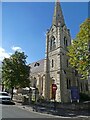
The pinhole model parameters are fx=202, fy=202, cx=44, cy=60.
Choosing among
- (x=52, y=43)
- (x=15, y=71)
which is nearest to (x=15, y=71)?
(x=15, y=71)

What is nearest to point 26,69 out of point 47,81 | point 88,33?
point 47,81

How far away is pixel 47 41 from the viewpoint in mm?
53406

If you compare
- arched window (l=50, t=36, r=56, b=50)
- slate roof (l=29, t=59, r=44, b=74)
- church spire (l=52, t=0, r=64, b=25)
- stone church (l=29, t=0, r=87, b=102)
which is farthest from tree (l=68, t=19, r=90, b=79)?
slate roof (l=29, t=59, r=44, b=74)

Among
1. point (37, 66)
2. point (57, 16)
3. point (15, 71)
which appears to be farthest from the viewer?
point (37, 66)

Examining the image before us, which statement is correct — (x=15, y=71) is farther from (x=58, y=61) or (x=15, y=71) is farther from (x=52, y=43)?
(x=52, y=43)

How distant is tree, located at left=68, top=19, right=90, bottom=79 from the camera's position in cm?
2268

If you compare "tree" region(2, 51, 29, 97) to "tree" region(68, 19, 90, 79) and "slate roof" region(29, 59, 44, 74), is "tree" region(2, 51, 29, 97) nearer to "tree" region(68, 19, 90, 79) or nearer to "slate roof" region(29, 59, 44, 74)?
"tree" region(68, 19, 90, 79)

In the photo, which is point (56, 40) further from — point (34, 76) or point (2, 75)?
point (2, 75)

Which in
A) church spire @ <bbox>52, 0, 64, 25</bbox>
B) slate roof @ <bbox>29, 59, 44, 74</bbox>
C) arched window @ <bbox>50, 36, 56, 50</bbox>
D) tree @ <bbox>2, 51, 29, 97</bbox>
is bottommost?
tree @ <bbox>2, 51, 29, 97</bbox>

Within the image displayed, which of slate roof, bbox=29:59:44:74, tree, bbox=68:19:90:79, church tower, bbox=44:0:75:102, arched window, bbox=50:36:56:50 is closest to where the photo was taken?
tree, bbox=68:19:90:79

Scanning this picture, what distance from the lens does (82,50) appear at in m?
23.9

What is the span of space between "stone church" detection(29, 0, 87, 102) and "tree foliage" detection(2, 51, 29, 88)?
33.3ft

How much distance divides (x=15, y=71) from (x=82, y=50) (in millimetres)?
16654

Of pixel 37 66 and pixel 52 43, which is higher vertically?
pixel 52 43
